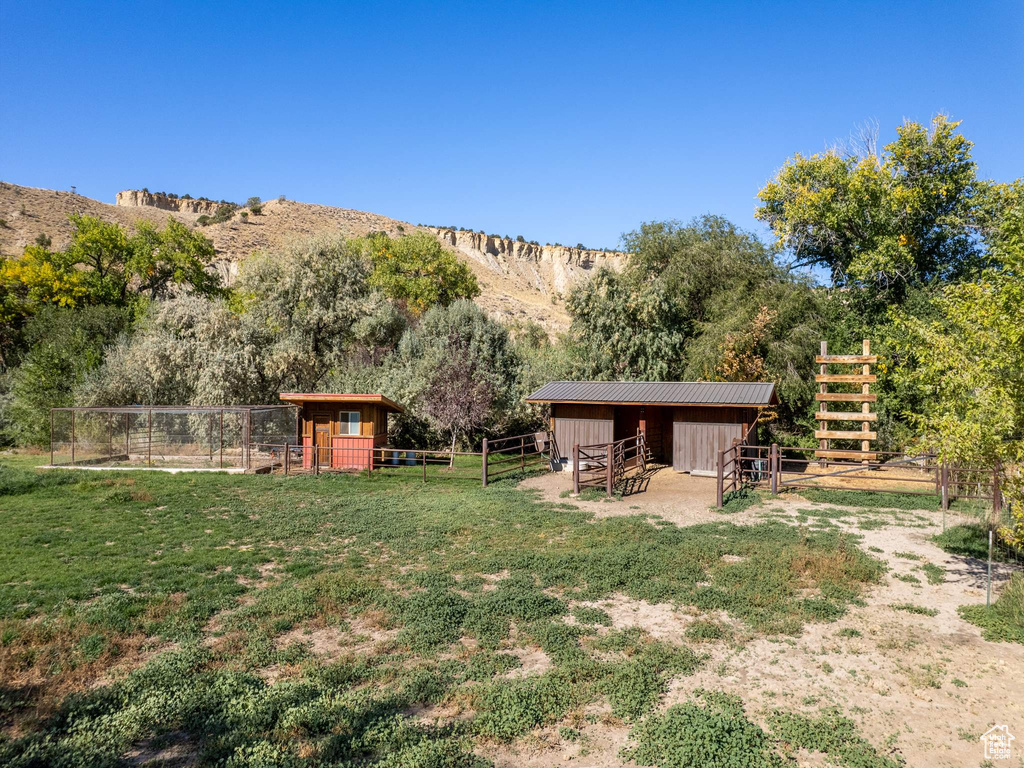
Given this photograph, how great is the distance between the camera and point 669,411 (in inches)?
899

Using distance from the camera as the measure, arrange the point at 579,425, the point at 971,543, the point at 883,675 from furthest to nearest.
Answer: the point at 579,425 < the point at 971,543 < the point at 883,675

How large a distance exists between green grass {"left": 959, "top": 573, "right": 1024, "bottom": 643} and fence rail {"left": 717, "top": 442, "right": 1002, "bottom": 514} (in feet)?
14.5

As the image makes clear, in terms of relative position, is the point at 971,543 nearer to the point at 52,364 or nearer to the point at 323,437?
the point at 323,437

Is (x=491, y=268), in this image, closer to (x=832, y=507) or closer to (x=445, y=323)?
(x=445, y=323)

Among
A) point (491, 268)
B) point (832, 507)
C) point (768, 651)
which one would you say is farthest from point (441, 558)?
point (491, 268)

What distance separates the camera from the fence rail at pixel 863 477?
13.6 m

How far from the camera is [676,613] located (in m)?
7.76

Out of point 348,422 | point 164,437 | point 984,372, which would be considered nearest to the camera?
point 984,372

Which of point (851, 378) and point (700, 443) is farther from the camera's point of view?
point (851, 378)

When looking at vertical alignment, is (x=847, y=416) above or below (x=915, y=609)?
above

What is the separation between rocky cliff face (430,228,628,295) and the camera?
10719cm

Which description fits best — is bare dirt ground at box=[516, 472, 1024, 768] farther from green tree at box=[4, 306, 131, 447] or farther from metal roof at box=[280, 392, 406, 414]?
green tree at box=[4, 306, 131, 447]

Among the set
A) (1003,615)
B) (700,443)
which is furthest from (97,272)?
(1003,615)

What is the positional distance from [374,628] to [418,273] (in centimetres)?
3656
